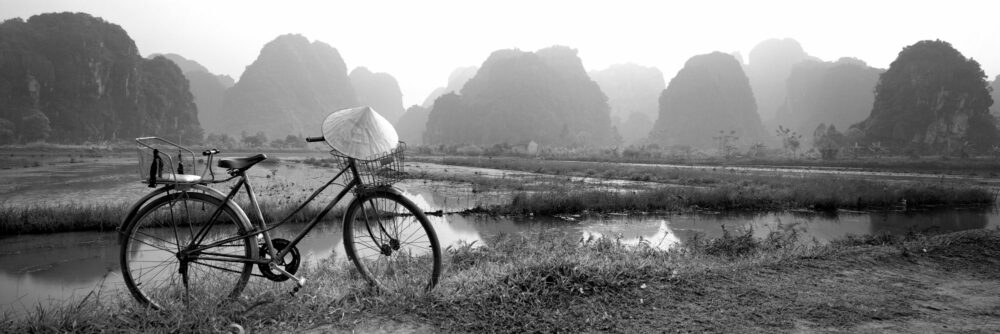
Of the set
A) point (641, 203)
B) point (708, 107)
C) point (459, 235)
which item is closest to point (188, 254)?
point (459, 235)

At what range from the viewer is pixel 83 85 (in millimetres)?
96000

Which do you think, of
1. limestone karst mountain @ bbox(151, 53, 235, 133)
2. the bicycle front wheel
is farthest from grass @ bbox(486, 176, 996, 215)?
limestone karst mountain @ bbox(151, 53, 235, 133)

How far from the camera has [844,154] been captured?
187 feet

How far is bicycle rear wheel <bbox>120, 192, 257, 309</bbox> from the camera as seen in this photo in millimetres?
3029

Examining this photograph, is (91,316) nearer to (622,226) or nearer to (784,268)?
(784,268)

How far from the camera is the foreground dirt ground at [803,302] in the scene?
9.05 ft

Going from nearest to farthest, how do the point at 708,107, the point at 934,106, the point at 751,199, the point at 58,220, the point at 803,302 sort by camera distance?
the point at 803,302 < the point at 58,220 < the point at 751,199 < the point at 934,106 < the point at 708,107

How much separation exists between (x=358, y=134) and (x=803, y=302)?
3212 mm

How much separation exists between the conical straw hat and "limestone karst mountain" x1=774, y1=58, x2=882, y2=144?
165 metres

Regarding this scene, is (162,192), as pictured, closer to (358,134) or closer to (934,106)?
(358,134)

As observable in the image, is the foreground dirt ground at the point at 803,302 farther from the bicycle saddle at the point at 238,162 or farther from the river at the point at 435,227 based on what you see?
the river at the point at 435,227

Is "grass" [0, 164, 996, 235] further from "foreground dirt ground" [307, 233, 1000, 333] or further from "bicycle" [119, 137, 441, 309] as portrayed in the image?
"foreground dirt ground" [307, 233, 1000, 333]

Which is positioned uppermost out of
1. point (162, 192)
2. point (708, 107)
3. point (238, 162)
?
point (708, 107)

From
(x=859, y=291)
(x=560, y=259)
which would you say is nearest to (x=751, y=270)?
(x=859, y=291)
